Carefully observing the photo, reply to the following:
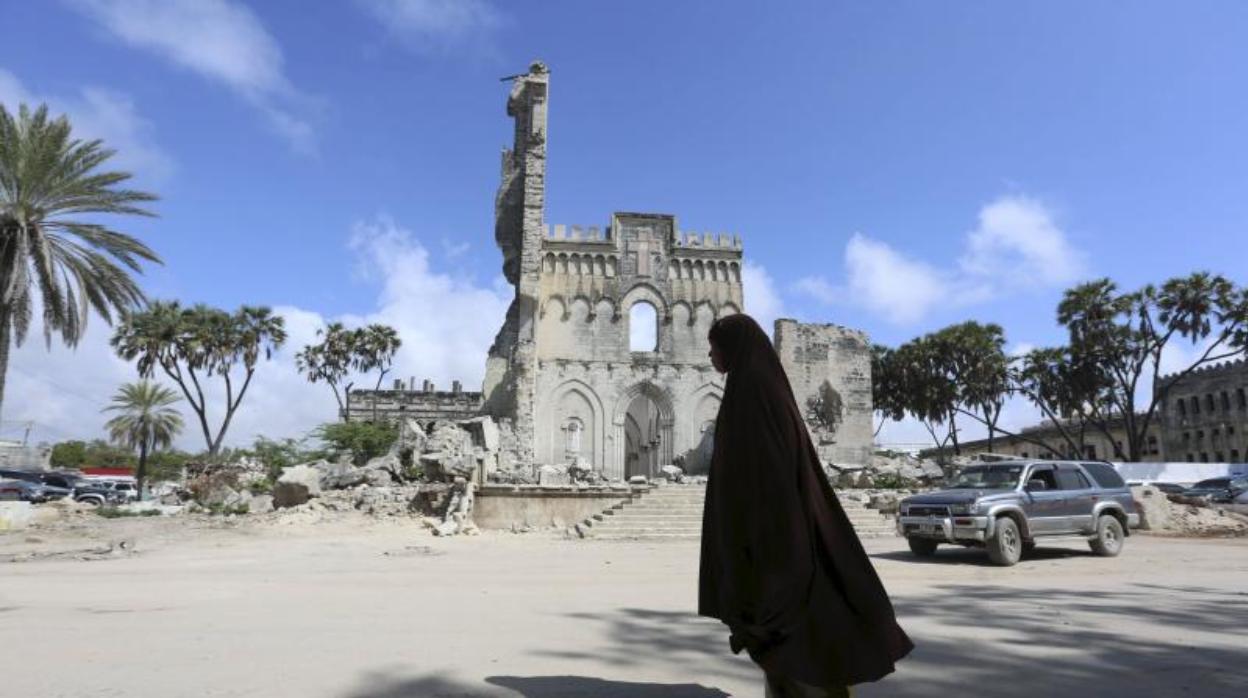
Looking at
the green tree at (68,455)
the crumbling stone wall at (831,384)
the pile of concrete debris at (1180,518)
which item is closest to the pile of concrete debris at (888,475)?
the crumbling stone wall at (831,384)

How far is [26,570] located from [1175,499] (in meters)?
26.0

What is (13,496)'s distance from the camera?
2784cm

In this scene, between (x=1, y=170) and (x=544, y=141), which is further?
(x=544, y=141)

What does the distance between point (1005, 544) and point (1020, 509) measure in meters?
0.63

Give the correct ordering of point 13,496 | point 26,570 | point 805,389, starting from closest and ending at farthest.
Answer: point 26,570 → point 13,496 → point 805,389

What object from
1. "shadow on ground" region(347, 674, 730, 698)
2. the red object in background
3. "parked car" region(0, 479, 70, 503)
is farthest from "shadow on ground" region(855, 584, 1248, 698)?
the red object in background

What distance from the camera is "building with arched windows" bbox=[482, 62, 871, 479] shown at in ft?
106

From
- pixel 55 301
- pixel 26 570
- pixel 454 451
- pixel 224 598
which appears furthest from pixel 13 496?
pixel 224 598

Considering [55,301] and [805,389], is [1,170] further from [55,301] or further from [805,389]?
[805,389]

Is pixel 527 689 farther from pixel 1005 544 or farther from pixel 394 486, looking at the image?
pixel 394 486

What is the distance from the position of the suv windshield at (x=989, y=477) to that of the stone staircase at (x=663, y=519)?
4.18 meters

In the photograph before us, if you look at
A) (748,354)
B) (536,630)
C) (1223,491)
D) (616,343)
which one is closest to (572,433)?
(616,343)

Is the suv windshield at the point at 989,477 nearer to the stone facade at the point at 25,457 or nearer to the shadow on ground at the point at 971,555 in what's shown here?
the shadow on ground at the point at 971,555

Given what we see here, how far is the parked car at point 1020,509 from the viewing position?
1090cm
